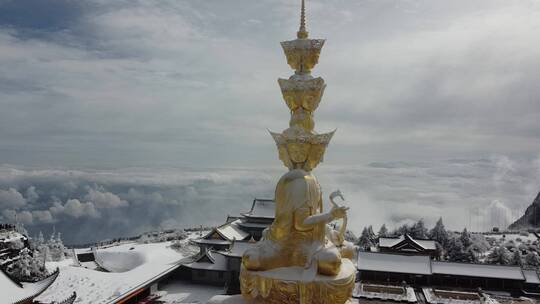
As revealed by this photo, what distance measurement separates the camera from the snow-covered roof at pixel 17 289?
13.1 m

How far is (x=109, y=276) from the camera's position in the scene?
18.4 metres

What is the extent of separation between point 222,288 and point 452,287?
10.0 meters

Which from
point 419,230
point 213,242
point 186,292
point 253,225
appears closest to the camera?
point 186,292

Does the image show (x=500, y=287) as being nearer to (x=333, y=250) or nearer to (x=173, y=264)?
(x=173, y=264)

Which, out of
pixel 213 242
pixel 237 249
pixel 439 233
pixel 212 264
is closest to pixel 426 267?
pixel 237 249

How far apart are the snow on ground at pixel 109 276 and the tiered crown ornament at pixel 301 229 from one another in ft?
33.6

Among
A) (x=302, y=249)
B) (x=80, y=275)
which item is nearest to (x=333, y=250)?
(x=302, y=249)

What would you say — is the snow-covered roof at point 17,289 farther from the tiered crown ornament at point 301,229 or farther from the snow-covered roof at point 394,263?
the snow-covered roof at point 394,263

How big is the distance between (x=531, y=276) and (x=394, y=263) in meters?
5.79

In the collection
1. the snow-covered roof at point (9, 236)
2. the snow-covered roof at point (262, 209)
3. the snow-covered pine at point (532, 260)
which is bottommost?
the snow-covered pine at point (532, 260)

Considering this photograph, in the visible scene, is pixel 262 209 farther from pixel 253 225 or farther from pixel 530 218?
pixel 530 218

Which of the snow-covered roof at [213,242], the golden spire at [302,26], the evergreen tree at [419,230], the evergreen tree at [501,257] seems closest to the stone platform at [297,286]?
the golden spire at [302,26]

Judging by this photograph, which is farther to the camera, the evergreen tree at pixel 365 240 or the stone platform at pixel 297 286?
the evergreen tree at pixel 365 240

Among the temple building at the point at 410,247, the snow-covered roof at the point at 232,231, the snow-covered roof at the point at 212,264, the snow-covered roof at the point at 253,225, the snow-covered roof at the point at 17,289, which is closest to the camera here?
the snow-covered roof at the point at 17,289
